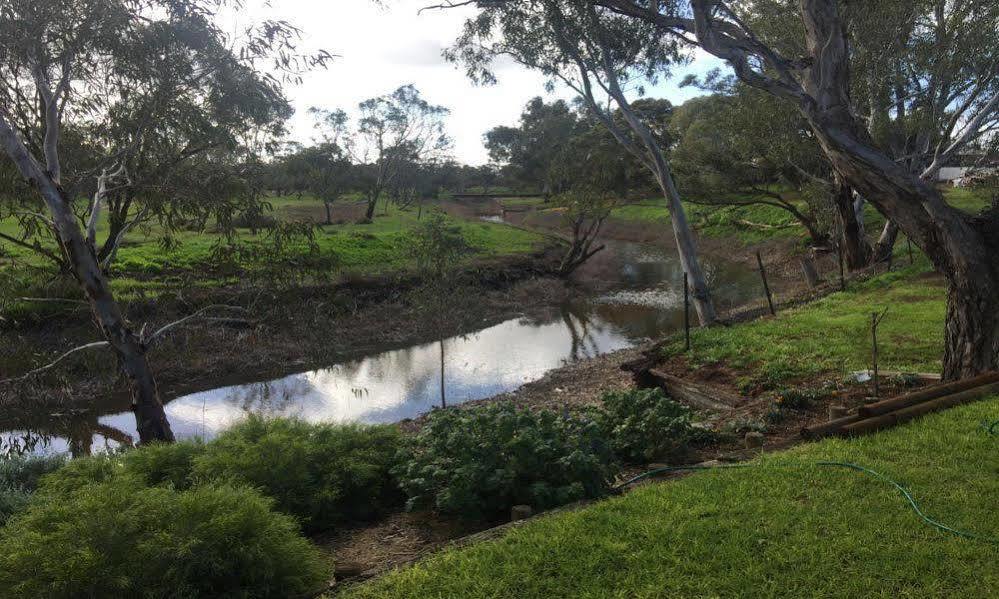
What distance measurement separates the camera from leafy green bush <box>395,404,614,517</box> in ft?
16.3

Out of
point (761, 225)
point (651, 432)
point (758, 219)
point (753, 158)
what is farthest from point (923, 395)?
point (758, 219)

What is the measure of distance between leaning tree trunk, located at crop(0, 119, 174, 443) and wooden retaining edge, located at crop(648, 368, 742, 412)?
783 cm

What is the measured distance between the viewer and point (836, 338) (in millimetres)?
11727

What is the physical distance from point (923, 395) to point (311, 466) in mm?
→ 5727

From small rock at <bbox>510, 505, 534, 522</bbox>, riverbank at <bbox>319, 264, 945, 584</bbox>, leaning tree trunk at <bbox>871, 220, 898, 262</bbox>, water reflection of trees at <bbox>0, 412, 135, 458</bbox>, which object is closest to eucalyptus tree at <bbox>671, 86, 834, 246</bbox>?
leaning tree trunk at <bbox>871, 220, 898, 262</bbox>

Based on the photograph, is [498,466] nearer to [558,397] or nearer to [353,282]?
[558,397]

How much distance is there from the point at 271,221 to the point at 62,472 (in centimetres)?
665

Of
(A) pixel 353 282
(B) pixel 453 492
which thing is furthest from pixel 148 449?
(A) pixel 353 282

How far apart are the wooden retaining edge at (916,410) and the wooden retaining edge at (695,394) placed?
3.11m

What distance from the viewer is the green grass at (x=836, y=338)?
33.2 feet

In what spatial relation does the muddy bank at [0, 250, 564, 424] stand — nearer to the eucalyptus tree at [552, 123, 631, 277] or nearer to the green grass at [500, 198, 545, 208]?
the eucalyptus tree at [552, 123, 631, 277]

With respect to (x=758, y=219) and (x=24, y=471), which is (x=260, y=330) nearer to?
(x=24, y=471)

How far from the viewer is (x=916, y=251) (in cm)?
1992

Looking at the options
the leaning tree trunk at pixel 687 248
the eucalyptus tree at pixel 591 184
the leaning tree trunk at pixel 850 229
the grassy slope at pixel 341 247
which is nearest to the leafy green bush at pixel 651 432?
the grassy slope at pixel 341 247
